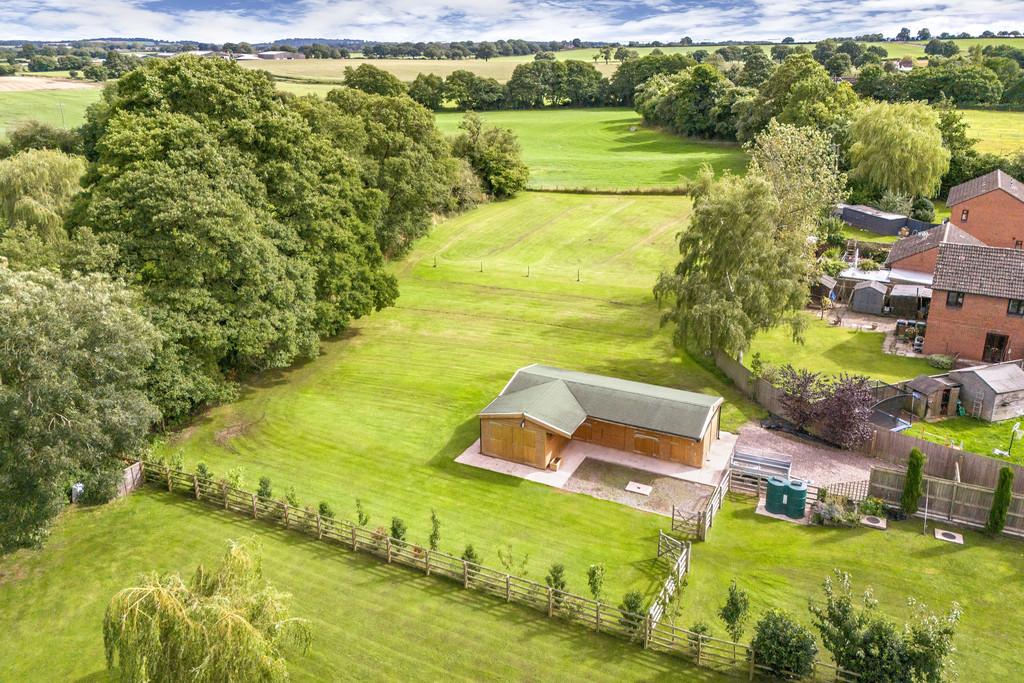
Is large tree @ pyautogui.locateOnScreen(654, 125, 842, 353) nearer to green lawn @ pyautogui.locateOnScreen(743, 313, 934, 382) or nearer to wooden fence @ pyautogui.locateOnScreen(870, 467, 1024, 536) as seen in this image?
green lawn @ pyautogui.locateOnScreen(743, 313, 934, 382)

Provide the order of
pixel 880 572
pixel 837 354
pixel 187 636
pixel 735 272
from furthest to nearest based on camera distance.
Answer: pixel 837 354, pixel 735 272, pixel 880 572, pixel 187 636

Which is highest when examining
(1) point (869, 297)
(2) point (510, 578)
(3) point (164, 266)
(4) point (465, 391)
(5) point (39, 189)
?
(5) point (39, 189)

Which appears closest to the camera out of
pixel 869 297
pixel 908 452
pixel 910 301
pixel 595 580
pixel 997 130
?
pixel 595 580

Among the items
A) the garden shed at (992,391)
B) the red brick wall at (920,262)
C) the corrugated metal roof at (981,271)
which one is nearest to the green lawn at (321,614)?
the garden shed at (992,391)

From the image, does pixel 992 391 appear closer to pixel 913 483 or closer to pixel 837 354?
pixel 837 354

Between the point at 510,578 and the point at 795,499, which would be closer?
the point at 510,578

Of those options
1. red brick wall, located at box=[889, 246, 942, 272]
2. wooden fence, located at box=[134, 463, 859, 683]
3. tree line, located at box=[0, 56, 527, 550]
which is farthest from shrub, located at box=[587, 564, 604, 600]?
red brick wall, located at box=[889, 246, 942, 272]

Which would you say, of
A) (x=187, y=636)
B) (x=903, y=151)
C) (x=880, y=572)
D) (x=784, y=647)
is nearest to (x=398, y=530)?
(x=187, y=636)

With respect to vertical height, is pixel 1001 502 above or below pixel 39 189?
below
